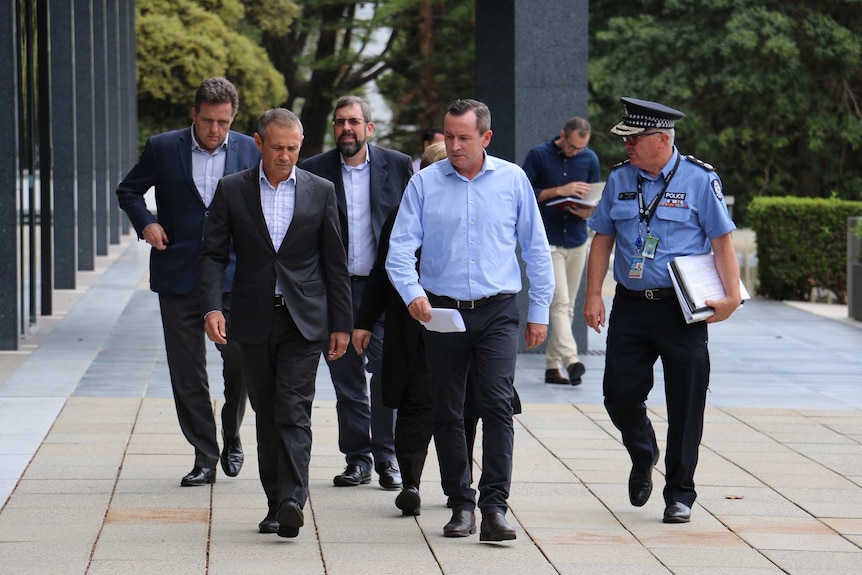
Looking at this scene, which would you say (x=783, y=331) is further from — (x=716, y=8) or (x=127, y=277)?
(x=716, y=8)

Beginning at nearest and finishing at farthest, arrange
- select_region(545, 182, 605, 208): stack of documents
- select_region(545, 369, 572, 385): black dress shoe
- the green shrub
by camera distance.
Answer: select_region(545, 182, 605, 208): stack of documents → select_region(545, 369, 572, 385): black dress shoe → the green shrub

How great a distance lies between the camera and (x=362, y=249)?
24.0 feet

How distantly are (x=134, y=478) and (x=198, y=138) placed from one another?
1699 millimetres

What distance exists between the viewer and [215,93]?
7.01m

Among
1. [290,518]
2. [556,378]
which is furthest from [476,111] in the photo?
[556,378]

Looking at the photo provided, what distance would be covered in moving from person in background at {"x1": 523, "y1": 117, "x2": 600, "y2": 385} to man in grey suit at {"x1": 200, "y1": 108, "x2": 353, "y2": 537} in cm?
455

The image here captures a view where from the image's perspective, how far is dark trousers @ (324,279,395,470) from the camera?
739 centimetres

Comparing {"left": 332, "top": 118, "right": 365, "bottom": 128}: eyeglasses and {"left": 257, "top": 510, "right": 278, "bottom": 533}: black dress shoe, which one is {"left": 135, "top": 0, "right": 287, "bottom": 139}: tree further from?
{"left": 257, "top": 510, "right": 278, "bottom": 533}: black dress shoe

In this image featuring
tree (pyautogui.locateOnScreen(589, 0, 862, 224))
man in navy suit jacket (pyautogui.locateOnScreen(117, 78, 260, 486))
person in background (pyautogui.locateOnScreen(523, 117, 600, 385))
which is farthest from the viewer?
tree (pyautogui.locateOnScreen(589, 0, 862, 224))

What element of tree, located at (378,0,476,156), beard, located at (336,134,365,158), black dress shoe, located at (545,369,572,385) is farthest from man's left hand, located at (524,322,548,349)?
tree, located at (378,0,476,156)

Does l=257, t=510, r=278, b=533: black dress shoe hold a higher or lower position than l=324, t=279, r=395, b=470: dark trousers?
lower

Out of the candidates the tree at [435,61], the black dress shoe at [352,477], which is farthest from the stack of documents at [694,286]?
the tree at [435,61]

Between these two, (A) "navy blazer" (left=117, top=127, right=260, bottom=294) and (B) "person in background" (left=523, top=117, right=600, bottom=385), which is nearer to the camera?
(A) "navy blazer" (left=117, top=127, right=260, bottom=294)

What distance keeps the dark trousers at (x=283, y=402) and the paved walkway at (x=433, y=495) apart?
0.24 m
